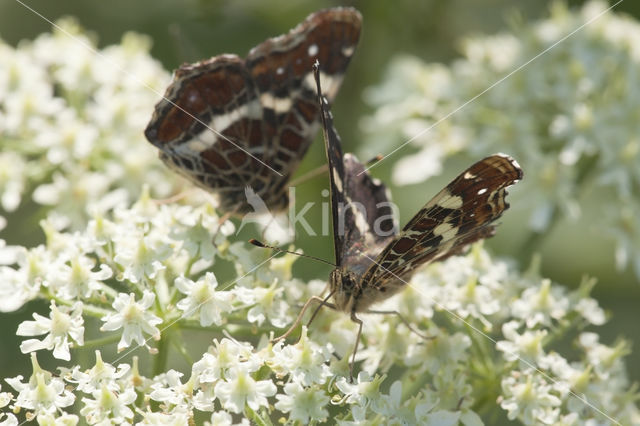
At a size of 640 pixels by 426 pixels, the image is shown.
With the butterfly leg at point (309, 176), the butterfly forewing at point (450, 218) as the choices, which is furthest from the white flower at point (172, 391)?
the butterfly leg at point (309, 176)

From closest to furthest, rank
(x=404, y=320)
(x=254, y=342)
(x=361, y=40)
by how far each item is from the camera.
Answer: (x=404, y=320)
(x=254, y=342)
(x=361, y=40)

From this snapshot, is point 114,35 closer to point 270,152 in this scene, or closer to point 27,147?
point 27,147

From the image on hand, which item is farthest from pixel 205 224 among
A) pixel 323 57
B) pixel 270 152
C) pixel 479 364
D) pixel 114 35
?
pixel 114 35

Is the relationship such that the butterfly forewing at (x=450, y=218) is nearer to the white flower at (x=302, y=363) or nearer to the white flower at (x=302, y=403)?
the white flower at (x=302, y=363)

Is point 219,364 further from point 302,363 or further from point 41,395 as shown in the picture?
point 41,395

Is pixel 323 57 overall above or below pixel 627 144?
above

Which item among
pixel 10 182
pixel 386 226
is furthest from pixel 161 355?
pixel 10 182
